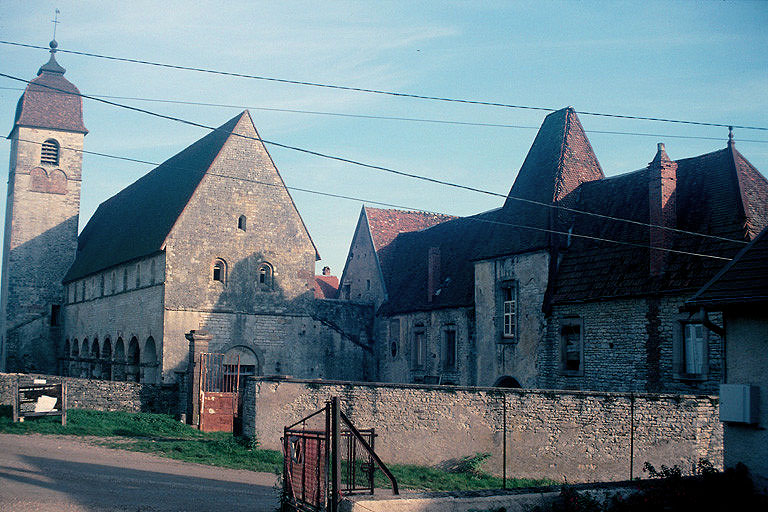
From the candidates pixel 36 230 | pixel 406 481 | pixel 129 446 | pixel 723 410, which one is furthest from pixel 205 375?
pixel 36 230

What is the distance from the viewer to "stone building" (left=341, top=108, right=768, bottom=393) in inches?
871

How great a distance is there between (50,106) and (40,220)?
278 inches

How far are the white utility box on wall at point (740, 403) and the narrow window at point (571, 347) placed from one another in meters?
14.0

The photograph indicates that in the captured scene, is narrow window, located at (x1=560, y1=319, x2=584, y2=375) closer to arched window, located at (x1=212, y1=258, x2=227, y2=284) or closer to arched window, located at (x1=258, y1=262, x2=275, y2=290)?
arched window, located at (x1=258, y1=262, x2=275, y2=290)

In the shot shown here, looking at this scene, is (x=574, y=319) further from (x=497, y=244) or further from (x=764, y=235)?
(x=764, y=235)

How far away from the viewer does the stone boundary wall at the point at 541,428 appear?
1891 centimetres

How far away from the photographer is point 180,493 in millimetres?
13984

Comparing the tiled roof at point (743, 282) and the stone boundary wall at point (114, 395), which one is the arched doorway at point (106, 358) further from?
the tiled roof at point (743, 282)

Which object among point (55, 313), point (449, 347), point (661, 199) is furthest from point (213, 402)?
point (55, 313)

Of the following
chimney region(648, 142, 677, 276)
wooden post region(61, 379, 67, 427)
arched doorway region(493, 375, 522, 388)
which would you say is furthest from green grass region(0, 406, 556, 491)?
chimney region(648, 142, 677, 276)

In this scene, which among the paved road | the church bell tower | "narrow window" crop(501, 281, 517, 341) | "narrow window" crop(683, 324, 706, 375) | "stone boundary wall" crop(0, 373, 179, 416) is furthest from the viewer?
the church bell tower

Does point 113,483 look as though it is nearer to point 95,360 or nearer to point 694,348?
point 694,348

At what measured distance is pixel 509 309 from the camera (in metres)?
27.9

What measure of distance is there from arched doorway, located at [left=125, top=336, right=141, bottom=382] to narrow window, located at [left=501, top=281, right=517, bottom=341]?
16996mm
